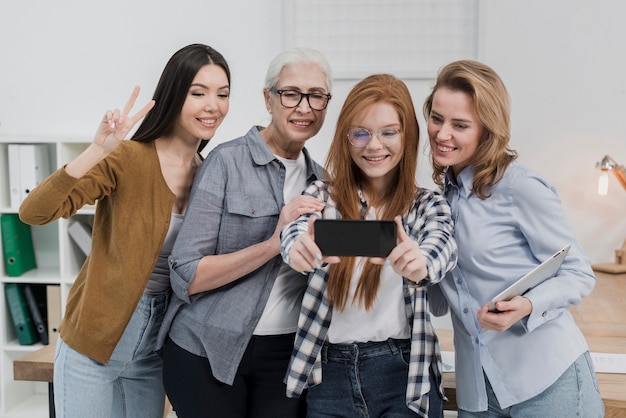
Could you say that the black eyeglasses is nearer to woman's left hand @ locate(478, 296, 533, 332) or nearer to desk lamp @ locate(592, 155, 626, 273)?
woman's left hand @ locate(478, 296, 533, 332)

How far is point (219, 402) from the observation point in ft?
5.10

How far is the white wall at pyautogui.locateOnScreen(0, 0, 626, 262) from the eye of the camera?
128 inches

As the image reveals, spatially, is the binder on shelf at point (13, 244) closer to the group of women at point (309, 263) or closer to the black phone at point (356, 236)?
the group of women at point (309, 263)

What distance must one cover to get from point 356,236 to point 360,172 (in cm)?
37

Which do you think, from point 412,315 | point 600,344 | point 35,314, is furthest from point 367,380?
A: point 35,314

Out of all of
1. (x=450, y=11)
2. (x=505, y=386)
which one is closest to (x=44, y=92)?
(x=450, y=11)

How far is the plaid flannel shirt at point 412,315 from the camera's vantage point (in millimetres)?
1398

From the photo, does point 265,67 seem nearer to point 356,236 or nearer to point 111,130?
point 111,130

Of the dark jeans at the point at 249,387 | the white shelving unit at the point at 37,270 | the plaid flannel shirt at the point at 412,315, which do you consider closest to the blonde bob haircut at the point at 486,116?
the plaid flannel shirt at the point at 412,315

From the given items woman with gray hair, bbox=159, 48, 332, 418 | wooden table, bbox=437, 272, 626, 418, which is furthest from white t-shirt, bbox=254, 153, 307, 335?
wooden table, bbox=437, 272, 626, 418

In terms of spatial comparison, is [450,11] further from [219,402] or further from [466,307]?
[219,402]

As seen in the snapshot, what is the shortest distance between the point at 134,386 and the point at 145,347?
152mm

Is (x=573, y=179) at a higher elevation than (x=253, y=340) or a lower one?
higher

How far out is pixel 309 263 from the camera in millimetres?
1246
